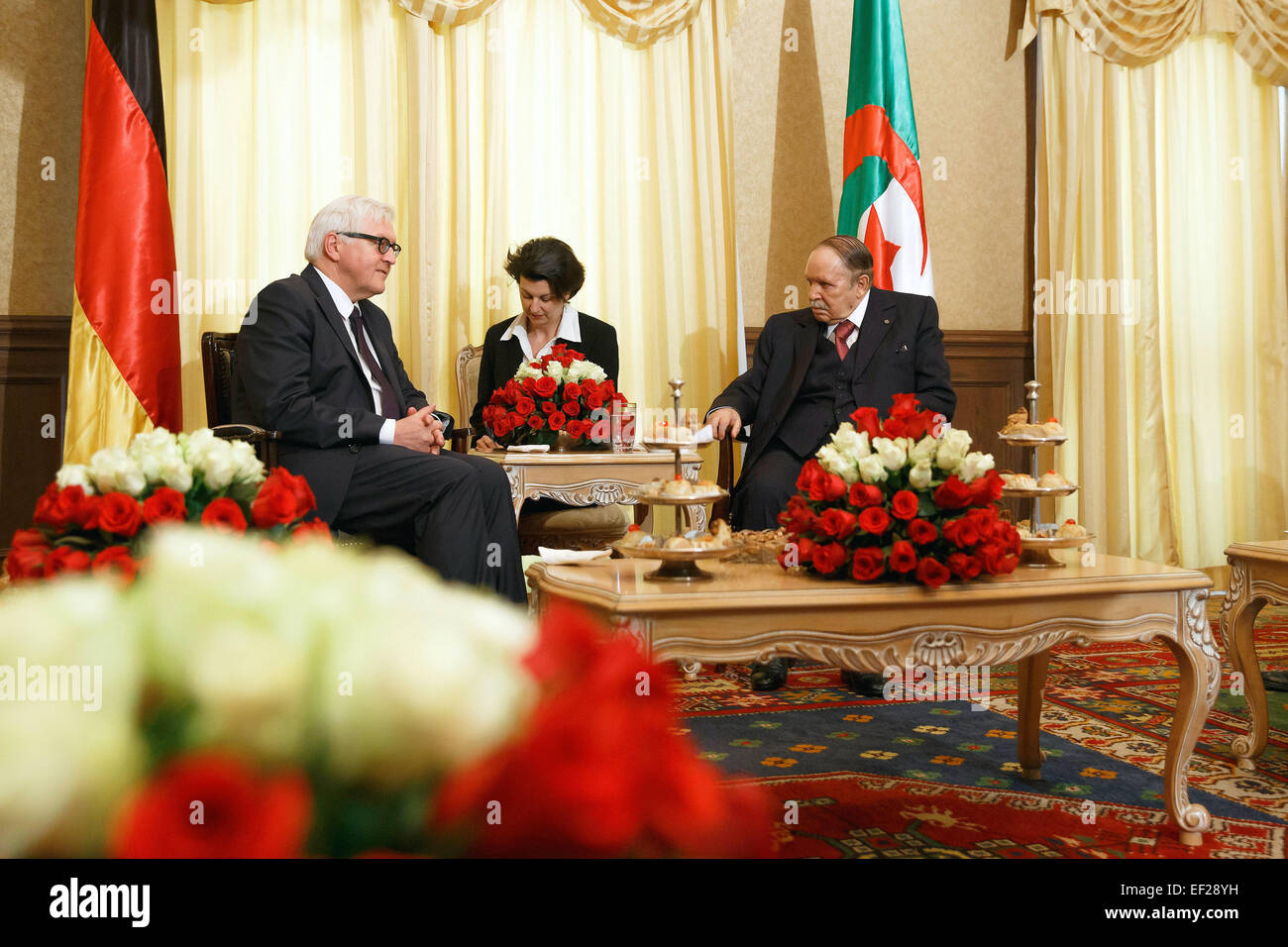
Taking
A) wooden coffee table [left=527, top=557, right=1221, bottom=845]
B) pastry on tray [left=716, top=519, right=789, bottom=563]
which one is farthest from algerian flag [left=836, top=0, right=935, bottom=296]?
wooden coffee table [left=527, top=557, right=1221, bottom=845]

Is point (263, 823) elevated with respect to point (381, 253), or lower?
lower

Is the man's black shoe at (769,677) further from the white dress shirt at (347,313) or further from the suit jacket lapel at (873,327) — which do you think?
the white dress shirt at (347,313)

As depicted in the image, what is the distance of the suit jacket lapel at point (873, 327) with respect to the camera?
433 centimetres

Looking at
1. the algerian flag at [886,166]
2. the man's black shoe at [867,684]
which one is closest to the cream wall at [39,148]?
the algerian flag at [886,166]

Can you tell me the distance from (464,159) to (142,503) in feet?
13.8

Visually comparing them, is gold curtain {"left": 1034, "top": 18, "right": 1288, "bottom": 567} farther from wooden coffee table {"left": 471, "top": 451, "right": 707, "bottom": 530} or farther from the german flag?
the german flag

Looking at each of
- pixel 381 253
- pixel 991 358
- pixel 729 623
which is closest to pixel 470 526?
pixel 381 253

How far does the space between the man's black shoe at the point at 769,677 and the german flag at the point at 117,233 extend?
8.79 feet

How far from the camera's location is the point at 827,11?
5895mm

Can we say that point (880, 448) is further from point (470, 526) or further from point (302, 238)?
point (302, 238)

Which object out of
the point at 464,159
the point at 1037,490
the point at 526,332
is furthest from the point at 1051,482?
the point at 464,159

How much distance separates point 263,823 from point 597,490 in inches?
149

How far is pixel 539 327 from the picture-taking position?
189 inches

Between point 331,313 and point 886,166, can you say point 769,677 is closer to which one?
point 331,313
